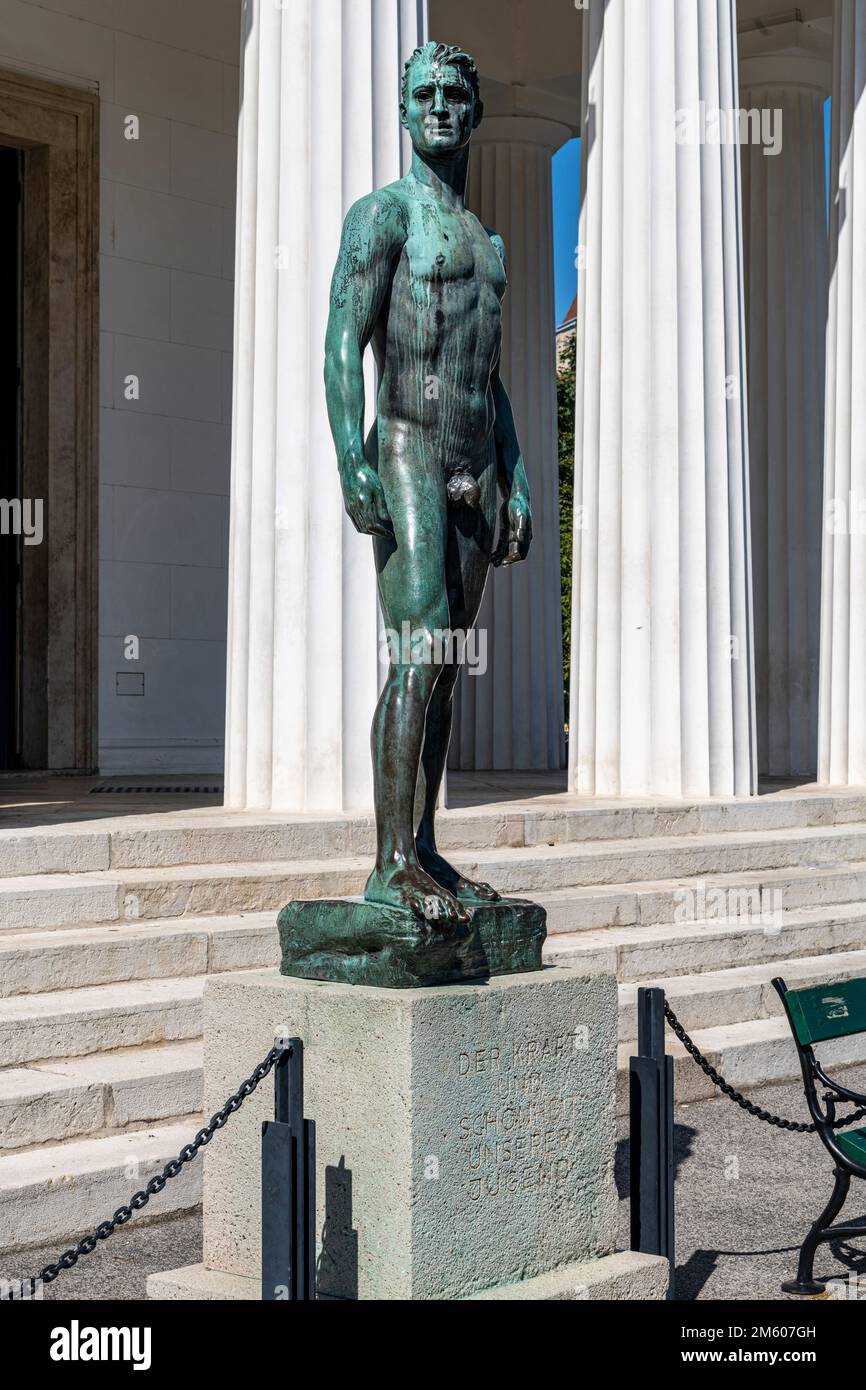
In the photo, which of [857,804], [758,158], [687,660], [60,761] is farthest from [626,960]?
[758,158]

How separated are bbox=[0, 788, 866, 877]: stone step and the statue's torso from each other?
400 centimetres

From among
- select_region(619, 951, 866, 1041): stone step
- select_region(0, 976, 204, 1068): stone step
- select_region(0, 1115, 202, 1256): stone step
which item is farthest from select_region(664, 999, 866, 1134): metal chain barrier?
select_region(619, 951, 866, 1041): stone step

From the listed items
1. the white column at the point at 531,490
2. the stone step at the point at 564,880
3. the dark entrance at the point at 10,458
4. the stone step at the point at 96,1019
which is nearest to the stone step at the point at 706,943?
the stone step at the point at 564,880

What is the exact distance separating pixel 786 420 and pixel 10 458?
8.85 metres

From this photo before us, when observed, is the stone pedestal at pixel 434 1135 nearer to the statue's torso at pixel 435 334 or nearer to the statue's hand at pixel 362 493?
the statue's hand at pixel 362 493

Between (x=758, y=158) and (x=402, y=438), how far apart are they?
54.4ft

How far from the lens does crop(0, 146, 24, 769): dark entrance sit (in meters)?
17.0

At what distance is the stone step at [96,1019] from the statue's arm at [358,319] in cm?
289

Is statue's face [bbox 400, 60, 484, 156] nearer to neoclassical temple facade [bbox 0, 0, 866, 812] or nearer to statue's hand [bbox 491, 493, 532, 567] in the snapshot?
statue's hand [bbox 491, 493, 532, 567]

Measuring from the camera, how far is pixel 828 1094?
6.81 meters

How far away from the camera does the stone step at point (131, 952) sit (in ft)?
25.6

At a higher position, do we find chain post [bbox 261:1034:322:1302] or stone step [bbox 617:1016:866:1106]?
chain post [bbox 261:1034:322:1302]

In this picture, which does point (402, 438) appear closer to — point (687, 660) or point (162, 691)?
point (687, 660)
